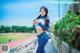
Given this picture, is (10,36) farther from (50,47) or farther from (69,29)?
(69,29)

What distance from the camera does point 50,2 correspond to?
4.94 meters

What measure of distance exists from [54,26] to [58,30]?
0.31 feet

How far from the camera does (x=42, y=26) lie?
489cm

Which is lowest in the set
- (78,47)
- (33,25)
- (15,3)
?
(78,47)

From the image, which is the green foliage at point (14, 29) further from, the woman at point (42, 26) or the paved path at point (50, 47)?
the paved path at point (50, 47)

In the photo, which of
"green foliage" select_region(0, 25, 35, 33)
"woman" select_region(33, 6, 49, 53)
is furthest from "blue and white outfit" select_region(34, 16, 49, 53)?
"green foliage" select_region(0, 25, 35, 33)

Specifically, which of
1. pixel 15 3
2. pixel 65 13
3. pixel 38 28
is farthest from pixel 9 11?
pixel 65 13

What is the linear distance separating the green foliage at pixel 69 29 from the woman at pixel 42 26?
17 centimetres

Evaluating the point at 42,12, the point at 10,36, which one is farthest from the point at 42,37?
the point at 10,36

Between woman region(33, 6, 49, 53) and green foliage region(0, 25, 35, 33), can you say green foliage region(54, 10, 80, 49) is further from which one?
green foliage region(0, 25, 35, 33)

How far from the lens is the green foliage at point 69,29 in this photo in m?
4.77

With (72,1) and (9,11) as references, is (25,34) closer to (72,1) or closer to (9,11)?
(9,11)

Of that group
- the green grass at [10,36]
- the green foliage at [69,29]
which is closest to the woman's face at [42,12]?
the green foliage at [69,29]

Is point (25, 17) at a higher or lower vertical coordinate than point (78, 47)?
higher
